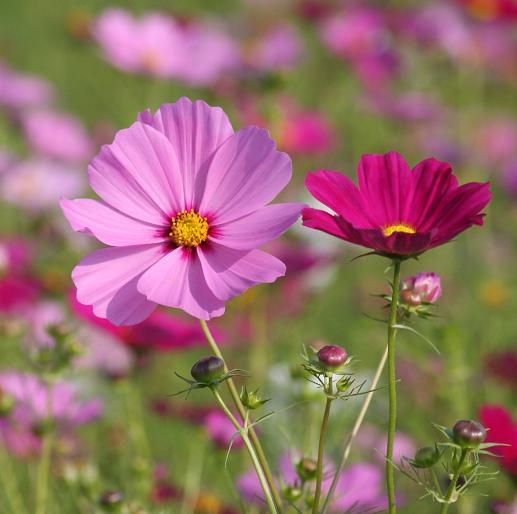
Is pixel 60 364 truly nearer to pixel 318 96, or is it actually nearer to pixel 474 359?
pixel 474 359

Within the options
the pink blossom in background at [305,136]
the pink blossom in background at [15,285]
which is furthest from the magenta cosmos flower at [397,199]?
the pink blossom in background at [305,136]

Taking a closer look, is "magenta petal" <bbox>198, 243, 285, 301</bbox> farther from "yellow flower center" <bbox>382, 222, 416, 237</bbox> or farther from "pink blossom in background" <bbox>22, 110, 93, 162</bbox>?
"pink blossom in background" <bbox>22, 110, 93, 162</bbox>

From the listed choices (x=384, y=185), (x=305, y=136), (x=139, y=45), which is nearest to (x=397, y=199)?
(x=384, y=185)

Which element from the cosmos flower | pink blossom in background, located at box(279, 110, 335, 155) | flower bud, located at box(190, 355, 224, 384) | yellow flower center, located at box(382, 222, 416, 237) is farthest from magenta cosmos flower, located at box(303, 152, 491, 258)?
pink blossom in background, located at box(279, 110, 335, 155)

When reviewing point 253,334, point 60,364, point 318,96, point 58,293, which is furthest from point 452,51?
point 60,364

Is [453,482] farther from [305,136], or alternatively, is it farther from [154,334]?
[305,136]
